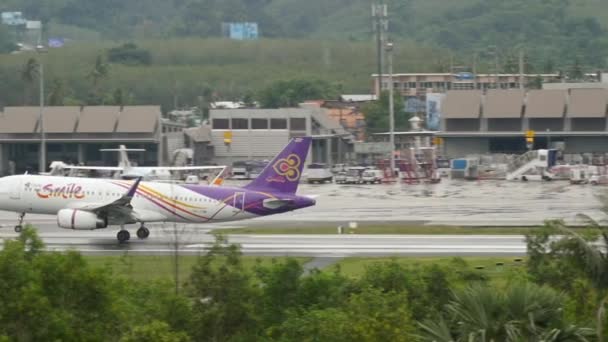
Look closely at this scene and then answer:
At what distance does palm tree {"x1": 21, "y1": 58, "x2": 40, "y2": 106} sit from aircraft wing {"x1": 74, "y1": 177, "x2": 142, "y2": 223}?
81970mm

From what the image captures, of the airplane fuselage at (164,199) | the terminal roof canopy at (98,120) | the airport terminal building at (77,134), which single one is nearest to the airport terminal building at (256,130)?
the airport terminal building at (77,134)

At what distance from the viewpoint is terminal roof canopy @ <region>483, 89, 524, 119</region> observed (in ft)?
352

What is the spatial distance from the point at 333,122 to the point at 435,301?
296ft

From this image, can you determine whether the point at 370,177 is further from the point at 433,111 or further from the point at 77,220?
the point at 77,220

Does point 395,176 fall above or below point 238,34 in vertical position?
below

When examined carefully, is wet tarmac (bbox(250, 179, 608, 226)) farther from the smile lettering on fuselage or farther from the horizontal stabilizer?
the smile lettering on fuselage

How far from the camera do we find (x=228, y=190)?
5597 centimetres

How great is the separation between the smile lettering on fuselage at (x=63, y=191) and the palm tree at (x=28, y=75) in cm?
7969

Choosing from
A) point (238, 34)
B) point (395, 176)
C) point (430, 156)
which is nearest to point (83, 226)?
point (395, 176)

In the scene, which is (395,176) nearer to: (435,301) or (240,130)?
(240,130)

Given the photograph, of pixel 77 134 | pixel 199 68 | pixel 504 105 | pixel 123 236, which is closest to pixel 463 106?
pixel 504 105

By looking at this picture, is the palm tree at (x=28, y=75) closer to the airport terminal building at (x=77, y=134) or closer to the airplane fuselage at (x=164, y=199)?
the airport terminal building at (x=77, y=134)

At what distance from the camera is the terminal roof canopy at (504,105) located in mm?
107250

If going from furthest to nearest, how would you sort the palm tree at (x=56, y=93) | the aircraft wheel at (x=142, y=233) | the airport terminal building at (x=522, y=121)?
1. the palm tree at (x=56, y=93)
2. the airport terminal building at (x=522, y=121)
3. the aircraft wheel at (x=142, y=233)
